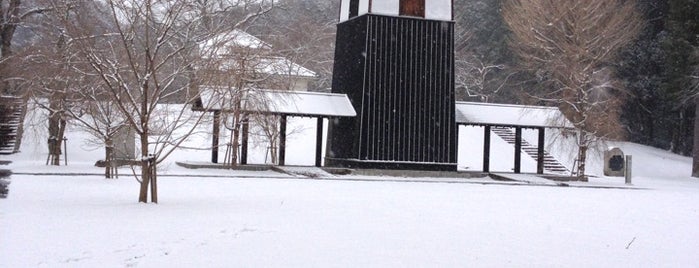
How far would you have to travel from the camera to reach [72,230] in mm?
9938

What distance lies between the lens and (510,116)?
28750 millimetres

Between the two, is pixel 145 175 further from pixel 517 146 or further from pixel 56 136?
pixel 517 146

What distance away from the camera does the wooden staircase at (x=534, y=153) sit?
31.2 meters

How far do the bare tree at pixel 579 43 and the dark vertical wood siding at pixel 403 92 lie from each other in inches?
142

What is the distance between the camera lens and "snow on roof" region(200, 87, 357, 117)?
2378 centimetres

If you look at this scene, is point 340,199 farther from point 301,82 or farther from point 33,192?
point 301,82

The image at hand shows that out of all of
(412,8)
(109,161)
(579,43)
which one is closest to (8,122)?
(109,161)

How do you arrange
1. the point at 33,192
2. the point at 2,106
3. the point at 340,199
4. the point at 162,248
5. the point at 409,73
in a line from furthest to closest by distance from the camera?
the point at 2,106 → the point at 409,73 → the point at 340,199 → the point at 33,192 → the point at 162,248

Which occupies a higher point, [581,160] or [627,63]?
[627,63]

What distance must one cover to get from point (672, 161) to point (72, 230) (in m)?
33.0

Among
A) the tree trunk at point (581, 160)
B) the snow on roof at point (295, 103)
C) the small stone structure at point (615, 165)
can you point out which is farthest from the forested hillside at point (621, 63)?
the snow on roof at point (295, 103)

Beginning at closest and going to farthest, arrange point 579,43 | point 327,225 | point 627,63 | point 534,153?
point 327,225, point 579,43, point 534,153, point 627,63

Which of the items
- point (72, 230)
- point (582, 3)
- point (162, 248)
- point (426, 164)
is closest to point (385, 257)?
point (162, 248)

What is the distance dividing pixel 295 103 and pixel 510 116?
783 cm
